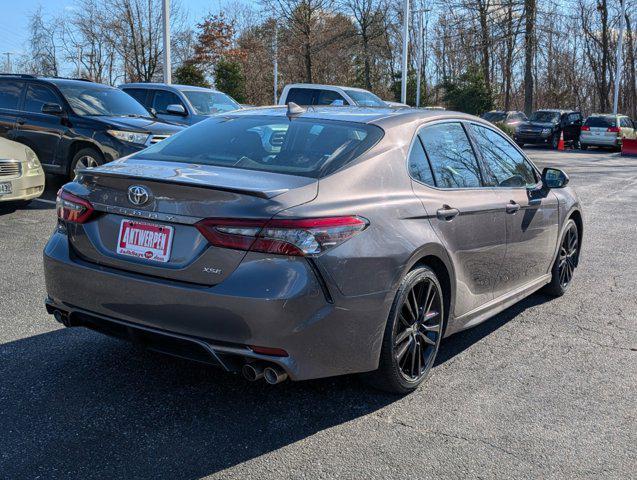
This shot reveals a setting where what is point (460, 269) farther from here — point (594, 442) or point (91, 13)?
point (91, 13)

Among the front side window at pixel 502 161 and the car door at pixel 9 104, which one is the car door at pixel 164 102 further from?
the front side window at pixel 502 161

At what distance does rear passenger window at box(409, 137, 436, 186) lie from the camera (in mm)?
3949

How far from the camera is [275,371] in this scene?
314 centimetres

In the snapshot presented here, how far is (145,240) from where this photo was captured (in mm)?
3314

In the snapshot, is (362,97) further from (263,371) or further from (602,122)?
(602,122)

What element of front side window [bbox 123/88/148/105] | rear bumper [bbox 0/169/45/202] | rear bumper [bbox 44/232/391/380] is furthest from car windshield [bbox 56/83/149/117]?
rear bumper [bbox 44/232/391/380]

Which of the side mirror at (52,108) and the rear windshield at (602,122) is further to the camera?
the rear windshield at (602,122)

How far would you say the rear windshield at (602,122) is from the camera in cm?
3033

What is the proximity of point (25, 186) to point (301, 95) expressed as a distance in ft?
31.9

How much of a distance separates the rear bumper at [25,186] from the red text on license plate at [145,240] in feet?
19.1

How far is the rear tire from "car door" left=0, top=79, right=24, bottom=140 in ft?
4.31

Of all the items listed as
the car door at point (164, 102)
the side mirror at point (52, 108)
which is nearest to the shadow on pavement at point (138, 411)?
the side mirror at point (52, 108)

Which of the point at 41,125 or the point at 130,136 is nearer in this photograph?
the point at 130,136

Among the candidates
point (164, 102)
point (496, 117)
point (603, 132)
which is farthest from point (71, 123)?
point (496, 117)
